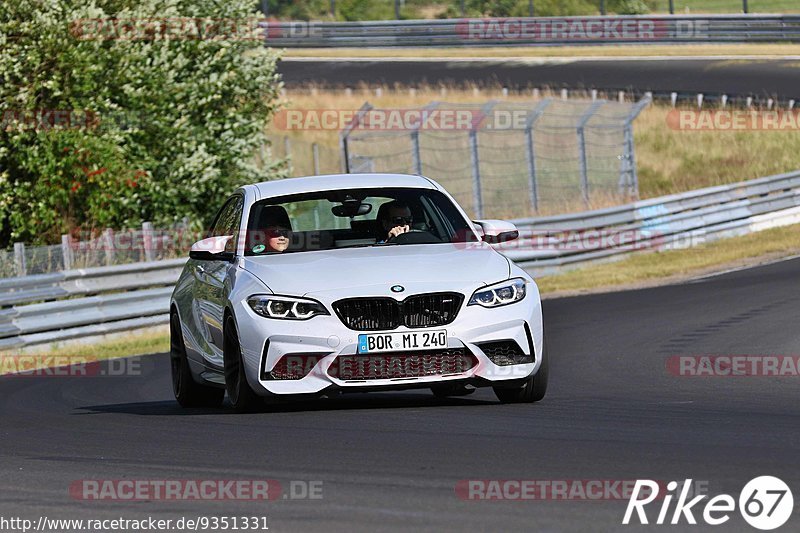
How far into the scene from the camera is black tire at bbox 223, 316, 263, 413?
9797 mm

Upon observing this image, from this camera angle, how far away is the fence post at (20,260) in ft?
64.9

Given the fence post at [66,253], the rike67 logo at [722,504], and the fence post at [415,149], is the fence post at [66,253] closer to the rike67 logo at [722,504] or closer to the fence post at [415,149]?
the fence post at [415,149]

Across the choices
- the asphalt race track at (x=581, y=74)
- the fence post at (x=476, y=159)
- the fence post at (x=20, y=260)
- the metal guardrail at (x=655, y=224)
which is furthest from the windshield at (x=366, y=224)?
the asphalt race track at (x=581, y=74)

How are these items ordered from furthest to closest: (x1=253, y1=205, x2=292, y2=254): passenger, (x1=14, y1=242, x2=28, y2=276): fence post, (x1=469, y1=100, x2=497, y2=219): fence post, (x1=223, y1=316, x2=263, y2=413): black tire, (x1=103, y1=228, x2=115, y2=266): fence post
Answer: (x1=469, y1=100, x2=497, y2=219): fence post
(x1=103, y1=228, x2=115, y2=266): fence post
(x1=14, y1=242, x2=28, y2=276): fence post
(x1=253, y1=205, x2=292, y2=254): passenger
(x1=223, y1=316, x2=263, y2=413): black tire

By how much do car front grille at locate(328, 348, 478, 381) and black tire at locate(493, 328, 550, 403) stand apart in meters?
0.66

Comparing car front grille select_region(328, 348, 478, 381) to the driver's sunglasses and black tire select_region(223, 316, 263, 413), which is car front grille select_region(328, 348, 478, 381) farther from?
the driver's sunglasses

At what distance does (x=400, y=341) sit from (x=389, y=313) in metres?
0.18

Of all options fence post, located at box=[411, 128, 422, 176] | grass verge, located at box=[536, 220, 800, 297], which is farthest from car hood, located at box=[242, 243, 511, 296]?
fence post, located at box=[411, 128, 422, 176]

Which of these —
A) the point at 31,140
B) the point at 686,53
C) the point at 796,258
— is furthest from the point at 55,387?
the point at 686,53

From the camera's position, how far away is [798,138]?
133 feet

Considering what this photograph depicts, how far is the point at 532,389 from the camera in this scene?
9930 millimetres

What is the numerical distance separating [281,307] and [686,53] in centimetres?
4664

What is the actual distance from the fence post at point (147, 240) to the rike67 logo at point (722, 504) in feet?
52.4

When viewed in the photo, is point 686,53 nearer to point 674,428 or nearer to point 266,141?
point 266,141
